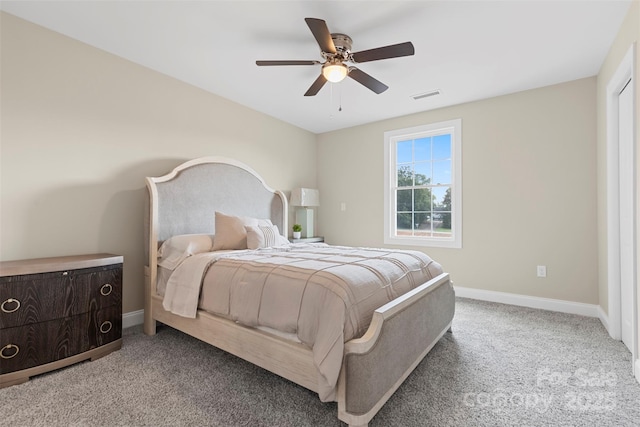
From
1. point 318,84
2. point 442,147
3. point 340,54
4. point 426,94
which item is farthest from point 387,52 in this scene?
point 442,147

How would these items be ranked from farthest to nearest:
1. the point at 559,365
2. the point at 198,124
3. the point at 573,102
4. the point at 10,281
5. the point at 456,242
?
the point at 456,242 < the point at 198,124 < the point at 573,102 < the point at 559,365 < the point at 10,281

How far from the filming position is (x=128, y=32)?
2.42 meters

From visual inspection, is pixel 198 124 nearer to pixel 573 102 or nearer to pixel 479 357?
pixel 479 357

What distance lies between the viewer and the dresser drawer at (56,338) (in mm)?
1826

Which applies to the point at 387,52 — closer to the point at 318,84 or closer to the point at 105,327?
the point at 318,84

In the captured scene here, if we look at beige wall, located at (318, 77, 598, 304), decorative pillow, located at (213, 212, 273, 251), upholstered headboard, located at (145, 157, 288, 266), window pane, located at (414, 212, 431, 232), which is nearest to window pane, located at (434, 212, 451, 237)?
window pane, located at (414, 212, 431, 232)

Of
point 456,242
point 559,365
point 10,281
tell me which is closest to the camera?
point 10,281

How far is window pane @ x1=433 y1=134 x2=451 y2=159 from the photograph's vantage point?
4.09 meters

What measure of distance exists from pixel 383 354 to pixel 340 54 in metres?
2.12

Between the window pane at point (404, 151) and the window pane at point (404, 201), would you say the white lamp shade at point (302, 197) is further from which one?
the window pane at point (404, 151)

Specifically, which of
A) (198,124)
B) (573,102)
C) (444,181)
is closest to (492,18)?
(573,102)

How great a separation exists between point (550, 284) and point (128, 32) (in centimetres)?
480

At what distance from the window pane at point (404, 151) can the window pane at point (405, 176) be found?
105 mm

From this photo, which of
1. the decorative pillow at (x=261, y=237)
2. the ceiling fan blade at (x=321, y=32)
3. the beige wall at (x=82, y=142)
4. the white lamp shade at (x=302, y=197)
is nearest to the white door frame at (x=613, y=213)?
the ceiling fan blade at (x=321, y=32)
